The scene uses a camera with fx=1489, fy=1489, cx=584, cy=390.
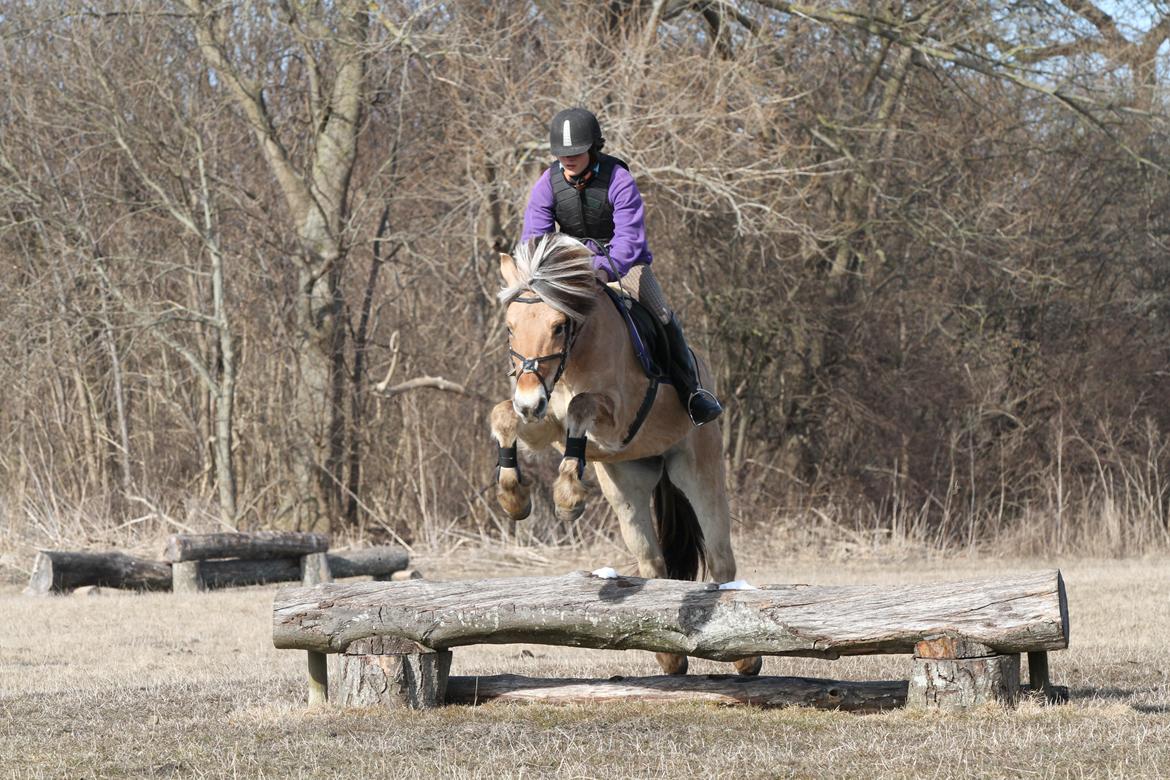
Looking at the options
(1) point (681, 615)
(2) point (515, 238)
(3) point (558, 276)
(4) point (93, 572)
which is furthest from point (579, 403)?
(2) point (515, 238)

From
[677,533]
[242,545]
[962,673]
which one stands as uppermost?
[677,533]

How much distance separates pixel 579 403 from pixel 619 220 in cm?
125

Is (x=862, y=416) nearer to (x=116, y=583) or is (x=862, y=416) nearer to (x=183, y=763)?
(x=116, y=583)

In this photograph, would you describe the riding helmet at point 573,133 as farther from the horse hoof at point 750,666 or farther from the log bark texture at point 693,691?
the horse hoof at point 750,666

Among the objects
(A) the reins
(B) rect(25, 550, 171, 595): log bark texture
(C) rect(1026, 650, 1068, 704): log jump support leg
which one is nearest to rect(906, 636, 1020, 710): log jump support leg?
(C) rect(1026, 650, 1068, 704): log jump support leg

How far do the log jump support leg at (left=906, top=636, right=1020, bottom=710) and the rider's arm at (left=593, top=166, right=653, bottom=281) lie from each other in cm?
238

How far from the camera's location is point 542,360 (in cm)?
652

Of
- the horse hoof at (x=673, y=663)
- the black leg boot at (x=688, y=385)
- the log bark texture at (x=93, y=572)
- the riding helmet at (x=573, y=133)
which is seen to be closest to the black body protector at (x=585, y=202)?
the riding helmet at (x=573, y=133)

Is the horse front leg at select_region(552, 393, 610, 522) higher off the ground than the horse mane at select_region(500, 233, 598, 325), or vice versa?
the horse mane at select_region(500, 233, 598, 325)

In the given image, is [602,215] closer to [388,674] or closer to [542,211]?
[542,211]

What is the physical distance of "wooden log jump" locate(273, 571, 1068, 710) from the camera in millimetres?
6676

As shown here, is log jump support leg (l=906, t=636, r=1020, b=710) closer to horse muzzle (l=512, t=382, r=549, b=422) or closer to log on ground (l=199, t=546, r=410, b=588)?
horse muzzle (l=512, t=382, r=549, b=422)

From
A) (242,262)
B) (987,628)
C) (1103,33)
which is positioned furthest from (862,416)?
(987,628)

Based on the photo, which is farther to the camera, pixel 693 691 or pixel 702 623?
pixel 693 691
